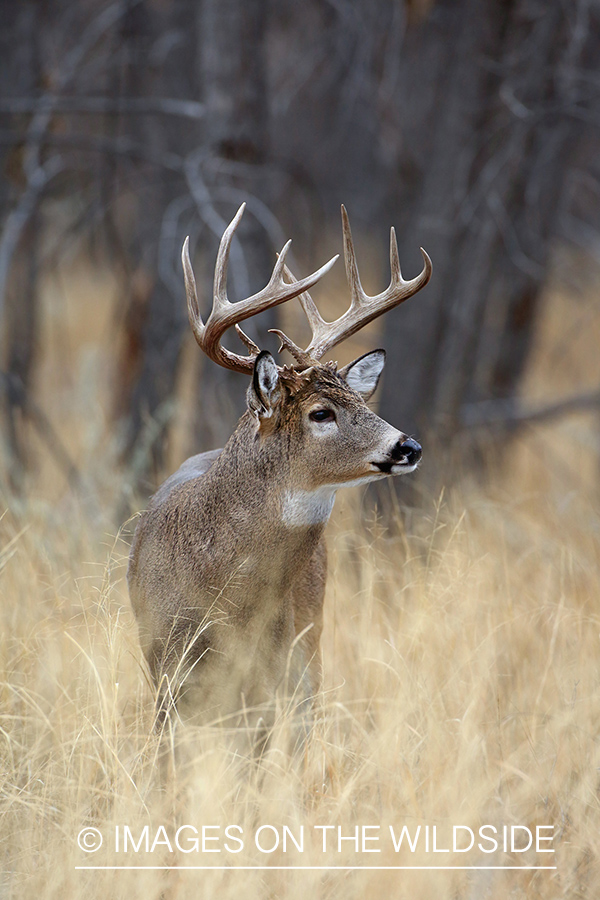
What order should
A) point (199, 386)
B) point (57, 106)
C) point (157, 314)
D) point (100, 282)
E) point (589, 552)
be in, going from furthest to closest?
point (100, 282), point (157, 314), point (199, 386), point (57, 106), point (589, 552)

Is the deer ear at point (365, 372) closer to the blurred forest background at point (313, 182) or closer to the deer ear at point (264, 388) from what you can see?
the deer ear at point (264, 388)

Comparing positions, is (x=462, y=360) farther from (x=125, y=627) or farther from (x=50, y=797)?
(x=50, y=797)

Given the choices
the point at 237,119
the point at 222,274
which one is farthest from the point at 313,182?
the point at 222,274

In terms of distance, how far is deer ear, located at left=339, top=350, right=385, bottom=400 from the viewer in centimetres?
395

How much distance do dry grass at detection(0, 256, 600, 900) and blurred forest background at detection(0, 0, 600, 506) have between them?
124 cm

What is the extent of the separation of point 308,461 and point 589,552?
102 inches

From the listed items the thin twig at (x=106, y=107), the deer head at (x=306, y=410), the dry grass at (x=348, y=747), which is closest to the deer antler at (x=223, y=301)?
the deer head at (x=306, y=410)

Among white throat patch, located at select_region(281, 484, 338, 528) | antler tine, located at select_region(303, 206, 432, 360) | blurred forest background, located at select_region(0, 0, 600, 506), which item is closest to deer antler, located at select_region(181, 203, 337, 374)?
antler tine, located at select_region(303, 206, 432, 360)

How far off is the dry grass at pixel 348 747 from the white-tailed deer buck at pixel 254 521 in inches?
7.4

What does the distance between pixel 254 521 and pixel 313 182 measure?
486 centimetres

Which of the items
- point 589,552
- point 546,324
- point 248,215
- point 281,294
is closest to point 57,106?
point 248,215

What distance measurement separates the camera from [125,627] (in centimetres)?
386

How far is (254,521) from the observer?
145 inches

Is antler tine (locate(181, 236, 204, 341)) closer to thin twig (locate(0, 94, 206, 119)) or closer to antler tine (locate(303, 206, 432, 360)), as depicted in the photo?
antler tine (locate(303, 206, 432, 360))
